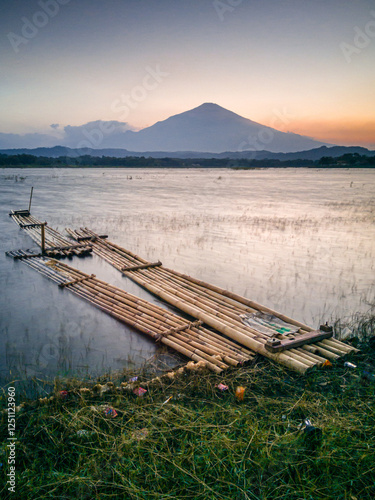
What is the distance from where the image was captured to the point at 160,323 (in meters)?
7.16

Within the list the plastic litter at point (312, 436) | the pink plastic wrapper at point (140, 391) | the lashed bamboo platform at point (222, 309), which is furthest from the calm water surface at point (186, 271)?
the plastic litter at point (312, 436)

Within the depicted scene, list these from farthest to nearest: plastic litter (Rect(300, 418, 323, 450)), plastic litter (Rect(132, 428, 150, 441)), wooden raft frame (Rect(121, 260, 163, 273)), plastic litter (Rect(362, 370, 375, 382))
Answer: wooden raft frame (Rect(121, 260, 163, 273))
plastic litter (Rect(362, 370, 375, 382))
plastic litter (Rect(132, 428, 150, 441))
plastic litter (Rect(300, 418, 323, 450))

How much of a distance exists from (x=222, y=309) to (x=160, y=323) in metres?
1.51

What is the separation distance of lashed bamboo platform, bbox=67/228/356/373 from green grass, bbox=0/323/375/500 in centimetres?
73

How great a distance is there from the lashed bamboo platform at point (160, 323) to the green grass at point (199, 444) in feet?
2.57

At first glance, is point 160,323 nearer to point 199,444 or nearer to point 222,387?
point 222,387

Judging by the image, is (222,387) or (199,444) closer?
(199,444)

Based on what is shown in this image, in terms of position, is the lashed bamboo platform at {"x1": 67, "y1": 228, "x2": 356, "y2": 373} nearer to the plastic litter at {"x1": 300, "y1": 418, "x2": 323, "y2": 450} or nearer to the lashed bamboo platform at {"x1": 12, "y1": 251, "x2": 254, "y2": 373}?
the lashed bamboo platform at {"x1": 12, "y1": 251, "x2": 254, "y2": 373}

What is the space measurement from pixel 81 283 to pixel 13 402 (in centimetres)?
531

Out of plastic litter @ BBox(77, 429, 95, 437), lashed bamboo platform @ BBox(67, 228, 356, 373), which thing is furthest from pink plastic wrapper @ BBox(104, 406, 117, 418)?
lashed bamboo platform @ BBox(67, 228, 356, 373)

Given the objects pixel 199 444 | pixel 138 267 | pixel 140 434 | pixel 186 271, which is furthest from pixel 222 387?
pixel 186 271

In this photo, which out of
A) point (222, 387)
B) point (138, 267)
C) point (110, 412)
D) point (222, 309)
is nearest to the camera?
point (110, 412)

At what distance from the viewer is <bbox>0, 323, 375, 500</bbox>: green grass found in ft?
10.5

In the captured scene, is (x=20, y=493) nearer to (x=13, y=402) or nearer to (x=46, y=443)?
(x=46, y=443)
